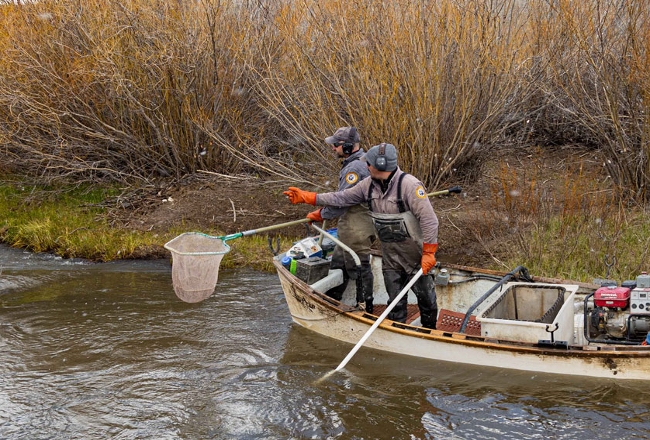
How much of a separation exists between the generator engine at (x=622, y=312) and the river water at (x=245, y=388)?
20.2 inches

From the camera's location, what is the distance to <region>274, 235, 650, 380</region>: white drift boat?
6.71 metres

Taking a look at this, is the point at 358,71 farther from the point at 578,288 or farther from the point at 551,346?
the point at 551,346

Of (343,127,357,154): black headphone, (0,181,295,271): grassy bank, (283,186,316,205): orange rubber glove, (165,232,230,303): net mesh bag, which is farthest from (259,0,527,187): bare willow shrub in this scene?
(165,232,230,303): net mesh bag

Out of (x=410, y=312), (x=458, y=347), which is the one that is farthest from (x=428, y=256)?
(x=410, y=312)

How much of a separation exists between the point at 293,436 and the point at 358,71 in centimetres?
636

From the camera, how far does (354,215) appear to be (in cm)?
835

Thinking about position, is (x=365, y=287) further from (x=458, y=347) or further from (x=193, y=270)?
(x=193, y=270)

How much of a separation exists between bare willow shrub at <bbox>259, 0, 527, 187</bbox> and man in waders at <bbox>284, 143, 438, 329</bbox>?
3552 mm

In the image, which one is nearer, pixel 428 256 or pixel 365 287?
pixel 428 256

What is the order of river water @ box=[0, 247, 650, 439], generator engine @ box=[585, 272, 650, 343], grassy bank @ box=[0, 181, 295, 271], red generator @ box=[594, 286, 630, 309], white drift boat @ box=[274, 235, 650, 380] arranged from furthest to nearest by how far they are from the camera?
1. grassy bank @ box=[0, 181, 295, 271]
2. red generator @ box=[594, 286, 630, 309]
3. generator engine @ box=[585, 272, 650, 343]
4. white drift boat @ box=[274, 235, 650, 380]
5. river water @ box=[0, 247, 650, 439]

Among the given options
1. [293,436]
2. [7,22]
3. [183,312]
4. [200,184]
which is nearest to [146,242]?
[200,184]

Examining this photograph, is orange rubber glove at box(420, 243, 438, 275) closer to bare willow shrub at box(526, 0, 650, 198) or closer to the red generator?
the red generator

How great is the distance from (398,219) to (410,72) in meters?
4.12

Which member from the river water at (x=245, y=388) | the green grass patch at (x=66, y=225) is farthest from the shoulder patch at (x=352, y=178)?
the green grass patch at (x=66, y=225)
